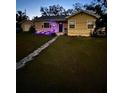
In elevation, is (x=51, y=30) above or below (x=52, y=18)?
below

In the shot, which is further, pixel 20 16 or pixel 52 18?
pixel 52 18

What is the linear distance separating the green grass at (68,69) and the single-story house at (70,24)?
0.24 ft

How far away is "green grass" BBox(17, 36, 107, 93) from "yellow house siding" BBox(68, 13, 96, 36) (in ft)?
0.19

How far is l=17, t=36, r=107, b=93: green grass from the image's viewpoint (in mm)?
1811

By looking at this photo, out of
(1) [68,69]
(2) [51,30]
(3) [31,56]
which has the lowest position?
(1) [68,69]

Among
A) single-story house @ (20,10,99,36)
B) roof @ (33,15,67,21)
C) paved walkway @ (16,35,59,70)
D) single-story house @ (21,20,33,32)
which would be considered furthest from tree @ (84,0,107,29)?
single-story house @ (21,20,33,32)

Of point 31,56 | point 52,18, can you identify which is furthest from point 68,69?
point 52,18

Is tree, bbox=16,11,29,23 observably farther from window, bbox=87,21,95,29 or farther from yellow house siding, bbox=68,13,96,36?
window, bbox=87,21,95,29

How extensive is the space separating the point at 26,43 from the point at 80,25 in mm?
468

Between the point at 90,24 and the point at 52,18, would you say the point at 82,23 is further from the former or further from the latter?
the point at 52,18

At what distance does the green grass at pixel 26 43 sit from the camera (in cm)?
183

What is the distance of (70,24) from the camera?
1.91m
